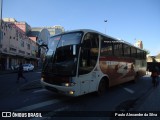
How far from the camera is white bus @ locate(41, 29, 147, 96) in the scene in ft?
24.4

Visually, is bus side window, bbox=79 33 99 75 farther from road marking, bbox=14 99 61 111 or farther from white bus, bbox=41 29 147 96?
road marking, bbox=14 99 61 111

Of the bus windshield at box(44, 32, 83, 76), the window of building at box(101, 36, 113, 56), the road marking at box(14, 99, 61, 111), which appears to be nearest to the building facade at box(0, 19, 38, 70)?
the window of building at box(101, 36, 113, 56)

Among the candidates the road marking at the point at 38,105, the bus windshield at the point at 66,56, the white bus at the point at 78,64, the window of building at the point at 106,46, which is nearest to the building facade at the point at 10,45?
the window of building at the point at 106,46

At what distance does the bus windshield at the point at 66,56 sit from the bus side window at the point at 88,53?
33 centimetres

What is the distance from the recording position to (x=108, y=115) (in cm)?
635

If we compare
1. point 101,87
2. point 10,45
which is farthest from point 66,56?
point 10,45

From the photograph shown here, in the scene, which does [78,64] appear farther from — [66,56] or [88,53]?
[88,53]

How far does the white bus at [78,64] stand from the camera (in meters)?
7.43

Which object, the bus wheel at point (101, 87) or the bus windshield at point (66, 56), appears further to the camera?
the bus wheel at point (101, 87)

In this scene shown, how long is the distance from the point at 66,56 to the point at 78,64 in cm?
68

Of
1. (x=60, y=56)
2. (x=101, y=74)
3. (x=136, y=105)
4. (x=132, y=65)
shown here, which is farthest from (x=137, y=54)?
(x=60, y=56)

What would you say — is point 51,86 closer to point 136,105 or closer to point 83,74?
point 83,74

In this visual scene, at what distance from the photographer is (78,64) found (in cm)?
745

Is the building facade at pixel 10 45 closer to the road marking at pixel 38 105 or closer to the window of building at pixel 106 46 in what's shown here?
the window of building at pixel 106 46
